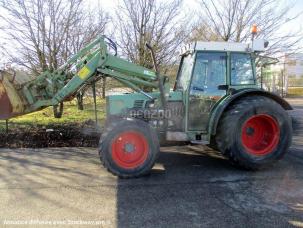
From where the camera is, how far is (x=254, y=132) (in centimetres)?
703

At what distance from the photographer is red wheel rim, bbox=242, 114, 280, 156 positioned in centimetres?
684

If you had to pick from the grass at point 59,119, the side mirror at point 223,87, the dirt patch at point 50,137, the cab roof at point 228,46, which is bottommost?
the dirt patch at point 50,137

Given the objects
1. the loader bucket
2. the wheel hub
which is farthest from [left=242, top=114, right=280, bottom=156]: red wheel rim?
the loader bucket

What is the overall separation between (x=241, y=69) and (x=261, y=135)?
1.28 meters

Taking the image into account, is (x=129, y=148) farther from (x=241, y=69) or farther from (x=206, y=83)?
(x=241, y=69)

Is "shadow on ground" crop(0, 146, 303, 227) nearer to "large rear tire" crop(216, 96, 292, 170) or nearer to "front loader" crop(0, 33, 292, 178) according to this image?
"large rear tire" crop(216, 96, 292, 170)

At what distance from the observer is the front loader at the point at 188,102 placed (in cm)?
650

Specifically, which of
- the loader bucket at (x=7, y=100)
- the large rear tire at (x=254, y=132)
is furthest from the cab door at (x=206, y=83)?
the loader bucket at (x=7, y=100)

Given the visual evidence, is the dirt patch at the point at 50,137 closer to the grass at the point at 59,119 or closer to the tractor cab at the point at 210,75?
the grass at the point at 59,119

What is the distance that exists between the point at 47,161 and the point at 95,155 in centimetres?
101

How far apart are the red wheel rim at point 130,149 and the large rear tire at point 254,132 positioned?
1.36 meters

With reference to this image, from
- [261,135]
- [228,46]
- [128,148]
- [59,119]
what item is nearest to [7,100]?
[128,148]

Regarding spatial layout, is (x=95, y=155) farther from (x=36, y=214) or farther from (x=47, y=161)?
(x=36, y=214)

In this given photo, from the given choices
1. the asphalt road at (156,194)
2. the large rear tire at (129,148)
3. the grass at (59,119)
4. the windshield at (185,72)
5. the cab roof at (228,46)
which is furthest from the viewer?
the grass at (59,119)
